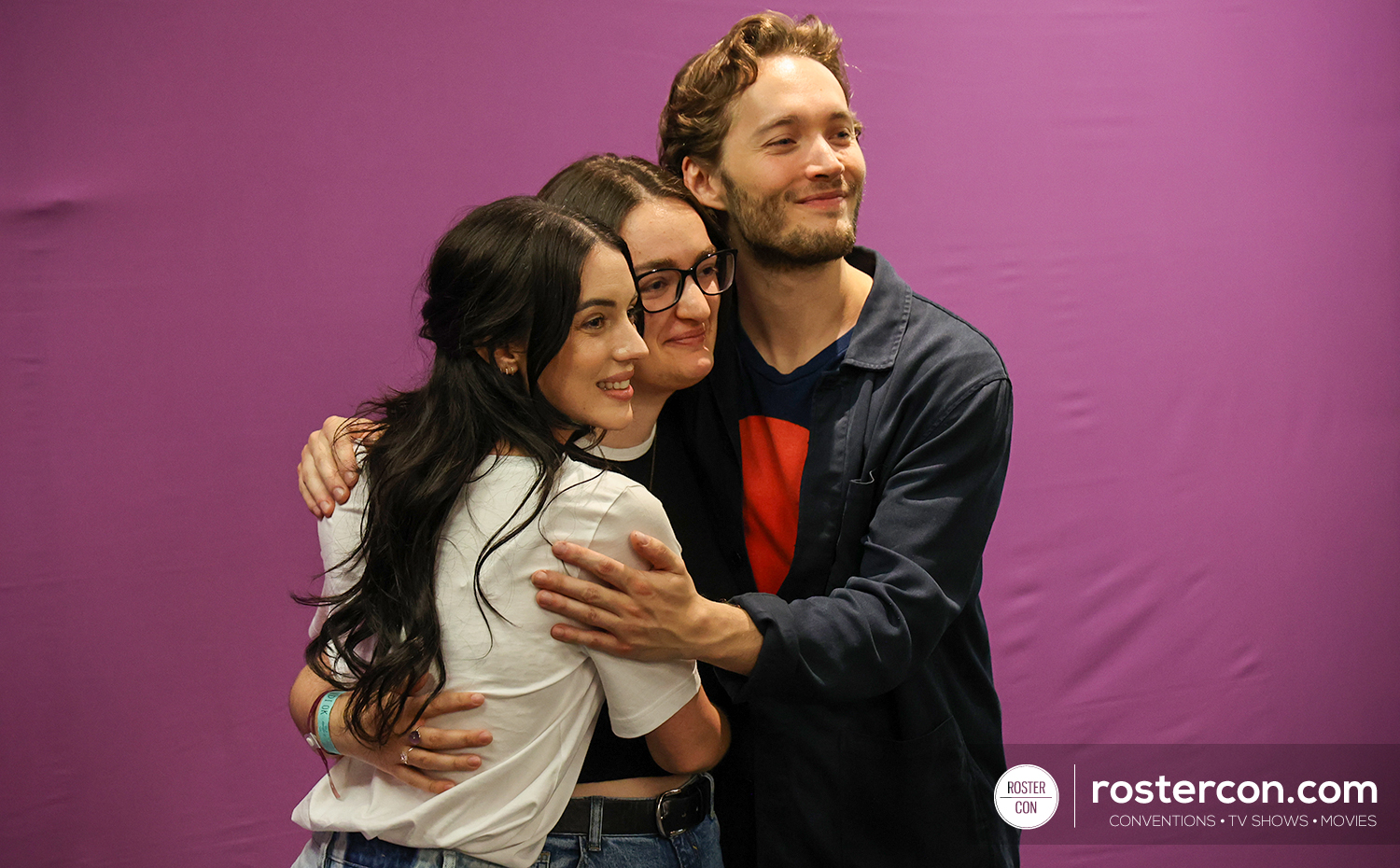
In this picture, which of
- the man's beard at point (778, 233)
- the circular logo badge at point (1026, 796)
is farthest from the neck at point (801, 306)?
the circular logo badge at point (1026, 796)

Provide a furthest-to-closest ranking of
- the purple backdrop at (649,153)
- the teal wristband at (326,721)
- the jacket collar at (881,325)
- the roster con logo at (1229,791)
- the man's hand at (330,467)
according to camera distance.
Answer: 1. the roster con logo at (1229,791)
2. the purple backdrop at (649,153)
3. the jacket collar at (881,325)
4. the man's hand at (330,467)
5. the teal wristband at (326,721)

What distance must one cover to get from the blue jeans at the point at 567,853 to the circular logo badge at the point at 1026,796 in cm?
67

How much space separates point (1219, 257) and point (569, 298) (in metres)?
2.16

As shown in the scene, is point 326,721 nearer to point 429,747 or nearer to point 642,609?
point 429,747

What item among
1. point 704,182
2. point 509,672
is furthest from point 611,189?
point 509,672

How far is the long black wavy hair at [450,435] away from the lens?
1423 mm

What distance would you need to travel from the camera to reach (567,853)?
1.55m

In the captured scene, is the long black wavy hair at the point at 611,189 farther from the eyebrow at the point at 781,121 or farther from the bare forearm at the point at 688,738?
the bare forearm at the point at 688,738

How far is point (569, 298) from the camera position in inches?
61.9

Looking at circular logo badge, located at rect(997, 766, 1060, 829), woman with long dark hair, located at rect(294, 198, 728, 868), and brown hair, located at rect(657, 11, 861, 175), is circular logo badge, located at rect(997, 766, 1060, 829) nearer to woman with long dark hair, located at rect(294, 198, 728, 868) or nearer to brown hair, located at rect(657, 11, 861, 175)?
woman with long dark hair, located at rect(294, 198, 728, 868)

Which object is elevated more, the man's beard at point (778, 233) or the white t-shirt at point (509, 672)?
the man's beard at point (778, 233)

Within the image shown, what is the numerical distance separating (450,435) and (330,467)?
0.34 m

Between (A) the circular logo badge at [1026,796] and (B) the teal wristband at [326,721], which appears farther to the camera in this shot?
(A) the circular logo badge at [1026,796]

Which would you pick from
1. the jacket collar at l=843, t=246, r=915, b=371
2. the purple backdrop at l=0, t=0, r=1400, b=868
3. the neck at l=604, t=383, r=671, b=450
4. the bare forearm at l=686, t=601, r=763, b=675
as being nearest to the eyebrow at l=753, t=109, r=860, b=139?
the jacket collar at l=843, t=246, r=915, b=371
